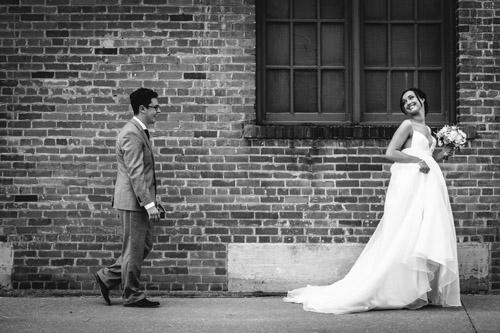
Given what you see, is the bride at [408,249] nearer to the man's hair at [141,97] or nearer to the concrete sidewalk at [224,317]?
the concrete sidewalk at [224,317]

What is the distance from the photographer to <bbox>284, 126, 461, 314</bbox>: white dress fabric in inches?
261

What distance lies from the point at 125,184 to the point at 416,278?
2.92 metres

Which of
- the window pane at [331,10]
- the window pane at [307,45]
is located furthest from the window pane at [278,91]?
the window pane at [331,10]

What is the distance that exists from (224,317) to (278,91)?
9.15 ft

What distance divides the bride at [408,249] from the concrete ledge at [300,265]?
1.89 feet

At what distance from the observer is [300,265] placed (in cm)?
764

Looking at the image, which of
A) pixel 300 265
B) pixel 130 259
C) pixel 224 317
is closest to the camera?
pixel 224 317

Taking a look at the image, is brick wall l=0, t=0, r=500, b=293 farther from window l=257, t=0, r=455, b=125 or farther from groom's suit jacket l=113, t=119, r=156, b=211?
groom's suit jacket l=113, t=119, r=156, b=211

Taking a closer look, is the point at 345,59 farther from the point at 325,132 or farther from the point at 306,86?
the point at 325,132

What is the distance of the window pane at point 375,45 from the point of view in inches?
317

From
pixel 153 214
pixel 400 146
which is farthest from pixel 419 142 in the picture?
pixel 153 214

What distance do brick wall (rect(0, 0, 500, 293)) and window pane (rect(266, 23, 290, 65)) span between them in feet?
1.06

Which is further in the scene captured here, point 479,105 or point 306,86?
point 306,86

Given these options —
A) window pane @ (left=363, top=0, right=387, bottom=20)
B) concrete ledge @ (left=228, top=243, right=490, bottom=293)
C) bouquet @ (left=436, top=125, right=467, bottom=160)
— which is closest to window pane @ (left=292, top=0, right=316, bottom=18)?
window pane @ (left=363, top=0, right=387, bottom=20)
